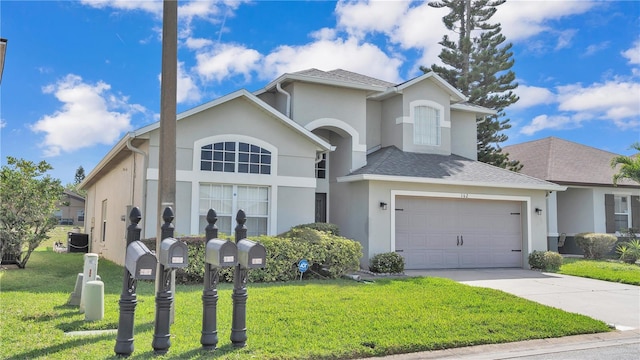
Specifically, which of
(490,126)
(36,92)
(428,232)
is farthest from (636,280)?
(36,92)

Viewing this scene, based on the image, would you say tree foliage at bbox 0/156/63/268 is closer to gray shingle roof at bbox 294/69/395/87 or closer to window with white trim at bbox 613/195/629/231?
gray shingle roof at bbox 294/69/395/87

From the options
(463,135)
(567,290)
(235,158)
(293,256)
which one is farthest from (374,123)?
(567,290)

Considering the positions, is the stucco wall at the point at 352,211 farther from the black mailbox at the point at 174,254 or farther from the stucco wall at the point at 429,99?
the black mailbox at the point at 174,254

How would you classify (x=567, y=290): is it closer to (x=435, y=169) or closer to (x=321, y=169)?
(x=435, y=169)

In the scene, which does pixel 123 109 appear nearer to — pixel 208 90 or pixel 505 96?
pixel 208 90

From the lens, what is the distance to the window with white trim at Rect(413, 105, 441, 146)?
58.6 ft

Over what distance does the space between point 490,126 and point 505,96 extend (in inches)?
85.9

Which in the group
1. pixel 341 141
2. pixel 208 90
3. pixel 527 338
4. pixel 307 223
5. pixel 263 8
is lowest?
pixel 527 338

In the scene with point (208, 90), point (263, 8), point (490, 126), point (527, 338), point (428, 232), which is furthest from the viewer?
point (490, 126)

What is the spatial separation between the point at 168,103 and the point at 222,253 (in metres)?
2.53

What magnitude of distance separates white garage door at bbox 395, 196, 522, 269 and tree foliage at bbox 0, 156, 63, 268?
1062cm

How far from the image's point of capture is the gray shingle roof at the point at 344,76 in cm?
1695

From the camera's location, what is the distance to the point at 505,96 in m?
26.5

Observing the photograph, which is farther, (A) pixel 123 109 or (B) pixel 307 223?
(A) pixel 123 109
